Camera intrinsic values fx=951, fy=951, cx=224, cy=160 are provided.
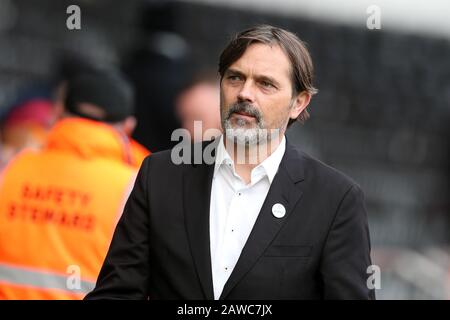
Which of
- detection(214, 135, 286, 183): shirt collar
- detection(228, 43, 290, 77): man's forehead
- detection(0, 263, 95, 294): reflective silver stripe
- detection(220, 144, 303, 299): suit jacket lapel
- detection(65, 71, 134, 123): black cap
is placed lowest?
detection(0, 263, 95, 294): reflective silver stripe

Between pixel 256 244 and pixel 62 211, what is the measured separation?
1324mm

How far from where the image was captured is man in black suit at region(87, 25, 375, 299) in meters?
2.45

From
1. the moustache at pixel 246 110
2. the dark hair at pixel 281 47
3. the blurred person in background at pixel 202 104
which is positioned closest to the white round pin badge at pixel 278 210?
the moustache at pixel 246 110

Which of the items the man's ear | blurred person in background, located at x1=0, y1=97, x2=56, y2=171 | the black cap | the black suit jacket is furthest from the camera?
blurred person in background, located at x1=0, y1=97, x2=56, y2=171

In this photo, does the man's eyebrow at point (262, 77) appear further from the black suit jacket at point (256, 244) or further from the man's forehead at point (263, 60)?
the black suit jacket at point (256, 244)

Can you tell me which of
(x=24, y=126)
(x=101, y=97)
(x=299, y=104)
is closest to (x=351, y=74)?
(x=24, y=126)

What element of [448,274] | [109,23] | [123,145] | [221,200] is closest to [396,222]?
[448,274]

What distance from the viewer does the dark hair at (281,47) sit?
8.53 ft

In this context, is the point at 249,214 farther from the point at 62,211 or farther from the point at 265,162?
the point at 62,211

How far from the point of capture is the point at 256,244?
2.46m

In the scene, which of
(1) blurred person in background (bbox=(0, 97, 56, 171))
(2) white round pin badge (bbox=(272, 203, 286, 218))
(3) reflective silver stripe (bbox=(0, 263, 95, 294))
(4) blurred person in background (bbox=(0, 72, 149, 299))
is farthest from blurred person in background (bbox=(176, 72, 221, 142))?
(2) white round pin badge (bbox=(272, 203, 286, 218))

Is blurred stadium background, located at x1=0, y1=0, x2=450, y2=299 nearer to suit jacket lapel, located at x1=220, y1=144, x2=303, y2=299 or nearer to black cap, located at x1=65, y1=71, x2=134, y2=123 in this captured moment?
black cap, located at x1=65, y1=71, x2=134, y2=123

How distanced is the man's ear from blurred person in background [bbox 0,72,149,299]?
104 cm

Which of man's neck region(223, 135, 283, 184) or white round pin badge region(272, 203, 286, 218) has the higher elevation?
man's neck region(223, 135, 283, 184)
